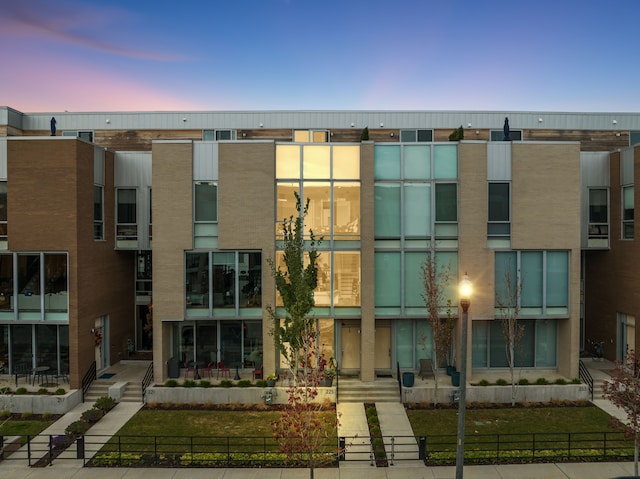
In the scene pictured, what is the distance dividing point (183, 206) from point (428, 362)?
13924 mm

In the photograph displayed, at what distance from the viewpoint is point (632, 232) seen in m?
23.7

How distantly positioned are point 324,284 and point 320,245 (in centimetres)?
187

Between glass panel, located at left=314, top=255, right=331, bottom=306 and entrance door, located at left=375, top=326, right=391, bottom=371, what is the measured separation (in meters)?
3.28

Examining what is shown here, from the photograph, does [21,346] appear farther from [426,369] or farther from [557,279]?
[557,279]

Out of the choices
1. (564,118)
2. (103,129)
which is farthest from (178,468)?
(564,118)

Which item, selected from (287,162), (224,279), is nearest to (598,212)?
(287,162)

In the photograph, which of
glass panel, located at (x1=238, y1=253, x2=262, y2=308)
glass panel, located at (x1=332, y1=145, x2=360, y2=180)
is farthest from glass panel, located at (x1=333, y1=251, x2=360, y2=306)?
glass panel, located at (x1=332, y1=145, x2=360, y2=180)

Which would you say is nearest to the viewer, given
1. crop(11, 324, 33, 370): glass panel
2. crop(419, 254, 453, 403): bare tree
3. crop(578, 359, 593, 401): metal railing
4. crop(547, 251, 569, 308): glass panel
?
crop(419, 254, 453, 403): bare tree

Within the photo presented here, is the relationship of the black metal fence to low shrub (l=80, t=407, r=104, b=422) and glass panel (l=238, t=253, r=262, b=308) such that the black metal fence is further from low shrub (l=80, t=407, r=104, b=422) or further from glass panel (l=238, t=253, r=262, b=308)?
glass panel (l=238, t=253, r=262, b=308)

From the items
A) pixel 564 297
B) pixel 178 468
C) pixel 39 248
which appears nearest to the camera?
pixel 178 468

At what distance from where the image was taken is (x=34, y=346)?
22.2 m

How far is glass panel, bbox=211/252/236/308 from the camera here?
22.4 metres

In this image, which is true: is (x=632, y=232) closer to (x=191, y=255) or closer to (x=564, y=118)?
(x=564, y=118)

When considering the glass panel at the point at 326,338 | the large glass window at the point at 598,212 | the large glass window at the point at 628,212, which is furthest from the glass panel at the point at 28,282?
the large glass window at the point at 628,212
